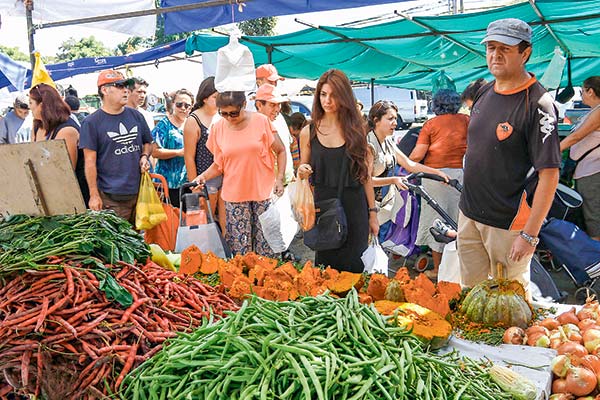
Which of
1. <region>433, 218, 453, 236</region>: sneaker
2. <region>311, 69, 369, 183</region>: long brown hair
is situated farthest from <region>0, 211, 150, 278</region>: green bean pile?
<region>433, 218, 453, 236</region>: sneaker

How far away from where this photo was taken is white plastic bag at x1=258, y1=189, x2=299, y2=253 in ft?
15.2

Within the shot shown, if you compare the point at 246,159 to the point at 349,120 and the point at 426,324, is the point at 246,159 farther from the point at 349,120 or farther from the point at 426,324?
the point at 426,324

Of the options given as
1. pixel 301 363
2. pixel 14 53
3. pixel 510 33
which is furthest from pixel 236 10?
pixel 14 53

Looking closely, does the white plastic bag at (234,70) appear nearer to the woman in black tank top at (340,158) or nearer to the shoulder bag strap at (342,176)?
the woman in black tank top at (340,158)

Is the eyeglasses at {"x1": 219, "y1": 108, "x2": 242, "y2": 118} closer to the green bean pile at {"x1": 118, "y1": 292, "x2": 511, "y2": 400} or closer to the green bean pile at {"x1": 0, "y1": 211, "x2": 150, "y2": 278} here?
the green bean pile at {"x1": 0, "y1": 211, "x2": 150, "y2": 278}

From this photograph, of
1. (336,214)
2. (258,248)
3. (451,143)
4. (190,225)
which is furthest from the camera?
(451,143)

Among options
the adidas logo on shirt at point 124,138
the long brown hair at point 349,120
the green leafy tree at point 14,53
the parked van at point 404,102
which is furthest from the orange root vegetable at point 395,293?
the green leafy tree at point 14,53

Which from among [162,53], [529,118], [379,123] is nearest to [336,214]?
[529,118]

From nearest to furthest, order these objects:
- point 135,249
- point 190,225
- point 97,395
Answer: point 97,395
point 135,249
point 190,225

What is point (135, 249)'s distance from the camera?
2725 mm

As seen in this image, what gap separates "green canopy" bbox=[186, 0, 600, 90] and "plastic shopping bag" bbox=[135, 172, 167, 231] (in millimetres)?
3619

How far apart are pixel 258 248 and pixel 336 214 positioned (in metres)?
1.10

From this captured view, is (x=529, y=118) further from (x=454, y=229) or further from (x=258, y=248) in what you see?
(x=258, y=248)

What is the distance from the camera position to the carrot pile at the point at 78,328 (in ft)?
6.43
